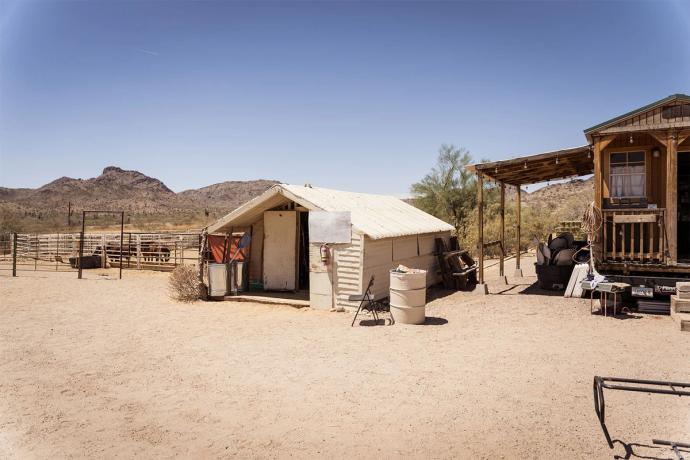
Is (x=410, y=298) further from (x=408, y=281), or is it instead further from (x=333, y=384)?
(x=333, y=384)

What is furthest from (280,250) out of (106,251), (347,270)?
(106,251)

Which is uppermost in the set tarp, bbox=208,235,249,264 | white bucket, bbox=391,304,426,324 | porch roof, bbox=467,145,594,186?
porch roof, bbox=467,145,594,186

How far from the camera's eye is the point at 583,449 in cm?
438

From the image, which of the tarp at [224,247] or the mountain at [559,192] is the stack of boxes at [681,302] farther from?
the mountain at [559,192]

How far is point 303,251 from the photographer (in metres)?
14.1

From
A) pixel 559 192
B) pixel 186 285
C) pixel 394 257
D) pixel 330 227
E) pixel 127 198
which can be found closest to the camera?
pixel 330 227

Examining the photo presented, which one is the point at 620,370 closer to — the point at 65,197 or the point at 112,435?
the point at 112,435

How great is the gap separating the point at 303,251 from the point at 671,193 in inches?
368

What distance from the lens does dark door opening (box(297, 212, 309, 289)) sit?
13.6 meters

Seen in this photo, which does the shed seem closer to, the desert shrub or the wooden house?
the desert shrub

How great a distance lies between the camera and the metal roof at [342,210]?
11.5m

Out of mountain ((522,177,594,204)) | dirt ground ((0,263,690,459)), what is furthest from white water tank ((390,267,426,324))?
mountain ((522,177,594,204))

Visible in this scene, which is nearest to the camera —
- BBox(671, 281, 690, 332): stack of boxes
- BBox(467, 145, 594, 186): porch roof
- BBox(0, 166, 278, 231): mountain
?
BBox(671, 281, 690, 332): stack of boxes

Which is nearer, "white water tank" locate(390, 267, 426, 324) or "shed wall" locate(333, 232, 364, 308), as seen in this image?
"white water tank" locate(390, 267, 426, 324)
